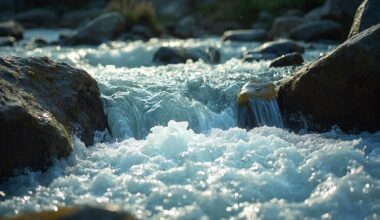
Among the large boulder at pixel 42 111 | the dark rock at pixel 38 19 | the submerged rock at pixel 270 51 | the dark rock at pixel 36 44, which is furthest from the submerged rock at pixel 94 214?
the dark rock at pixel 38 19

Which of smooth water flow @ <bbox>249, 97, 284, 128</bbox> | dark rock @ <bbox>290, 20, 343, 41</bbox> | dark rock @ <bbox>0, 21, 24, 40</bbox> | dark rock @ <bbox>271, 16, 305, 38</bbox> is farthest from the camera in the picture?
dark rock @ <bbox>0, 21, 24, 40</bbox>

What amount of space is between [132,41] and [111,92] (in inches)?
428

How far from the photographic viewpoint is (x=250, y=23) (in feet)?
78.7

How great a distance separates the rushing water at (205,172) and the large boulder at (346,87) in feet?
0.75

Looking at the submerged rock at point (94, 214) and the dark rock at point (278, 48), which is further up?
the dark rock at point (278, 48)

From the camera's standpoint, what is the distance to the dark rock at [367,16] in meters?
8.61

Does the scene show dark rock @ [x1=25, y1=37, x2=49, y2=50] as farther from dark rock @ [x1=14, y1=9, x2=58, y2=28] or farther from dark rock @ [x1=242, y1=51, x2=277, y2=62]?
dark rock @ [x1=14, y1=9, x2=58, y2=28]

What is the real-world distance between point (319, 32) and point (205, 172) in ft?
40.6

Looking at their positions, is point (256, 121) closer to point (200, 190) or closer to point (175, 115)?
point (175, 115)

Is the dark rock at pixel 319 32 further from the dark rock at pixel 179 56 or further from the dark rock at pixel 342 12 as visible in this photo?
the dark rock at pixel 179 56

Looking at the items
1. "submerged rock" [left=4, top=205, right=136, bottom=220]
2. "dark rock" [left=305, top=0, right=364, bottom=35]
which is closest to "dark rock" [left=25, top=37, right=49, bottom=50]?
"dark rock" [left=305, top=0, right=364, bottom=35]

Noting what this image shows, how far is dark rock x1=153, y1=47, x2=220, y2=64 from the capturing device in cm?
1218

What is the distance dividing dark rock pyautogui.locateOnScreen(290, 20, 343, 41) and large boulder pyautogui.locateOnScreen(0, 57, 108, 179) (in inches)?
434

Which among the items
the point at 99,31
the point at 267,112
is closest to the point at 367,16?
the point at 267,112
